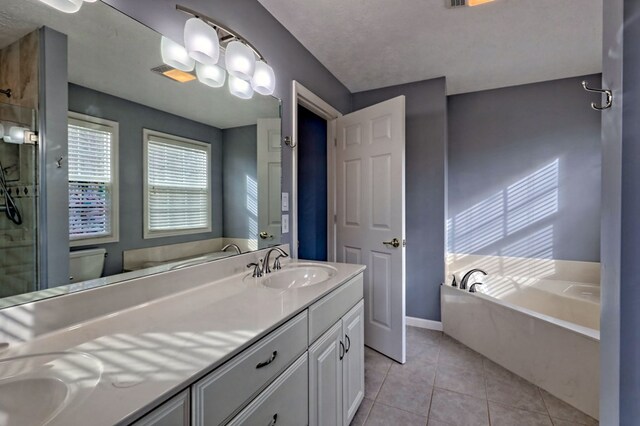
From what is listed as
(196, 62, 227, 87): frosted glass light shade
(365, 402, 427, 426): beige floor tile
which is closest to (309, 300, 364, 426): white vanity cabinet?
(365, 402, 427, 426): beige floor tile

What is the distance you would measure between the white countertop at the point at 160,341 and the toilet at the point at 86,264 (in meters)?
0.15

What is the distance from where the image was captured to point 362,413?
5.55 ft

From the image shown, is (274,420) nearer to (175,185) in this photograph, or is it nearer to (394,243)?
(175,185)

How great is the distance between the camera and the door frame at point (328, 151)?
2027 mm

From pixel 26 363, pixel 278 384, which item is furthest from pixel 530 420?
pixel 26 363

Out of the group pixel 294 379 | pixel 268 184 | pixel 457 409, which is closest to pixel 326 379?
pixel 294 379

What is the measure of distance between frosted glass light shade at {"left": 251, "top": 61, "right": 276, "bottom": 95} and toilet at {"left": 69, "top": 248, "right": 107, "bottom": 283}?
1.12m

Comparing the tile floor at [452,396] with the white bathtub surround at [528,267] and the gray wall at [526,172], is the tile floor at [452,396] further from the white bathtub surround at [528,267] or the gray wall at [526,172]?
the gray wall at [526,172]

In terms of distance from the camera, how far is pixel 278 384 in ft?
3.12

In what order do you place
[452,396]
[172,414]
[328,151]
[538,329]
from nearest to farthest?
[172,414]
[452,396]
[538,329]
[328,151]

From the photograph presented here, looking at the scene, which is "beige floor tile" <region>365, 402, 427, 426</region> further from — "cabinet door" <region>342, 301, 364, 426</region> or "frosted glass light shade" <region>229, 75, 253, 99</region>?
"frosted glass light shade" <region>229, 75, 253, 99</region>

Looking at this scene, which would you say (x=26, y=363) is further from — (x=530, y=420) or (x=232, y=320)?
(x=530, y=420)

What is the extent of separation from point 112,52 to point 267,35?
101 centimetres

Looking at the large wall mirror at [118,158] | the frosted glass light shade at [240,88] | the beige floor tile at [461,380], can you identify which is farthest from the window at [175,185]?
the beige floor tile at [461,380]
